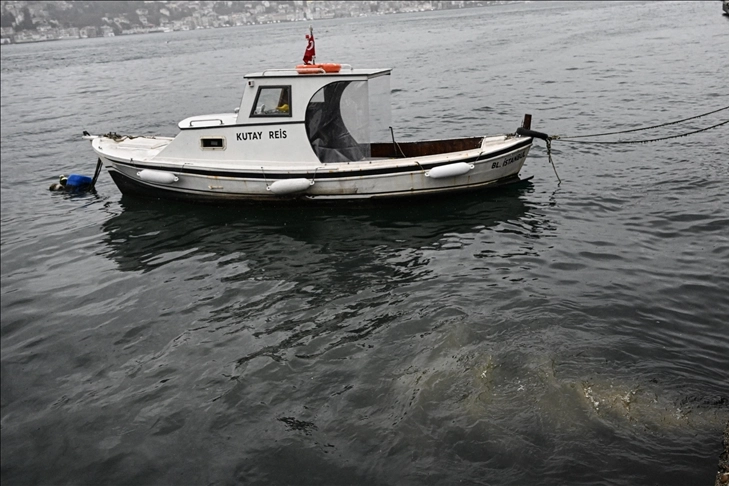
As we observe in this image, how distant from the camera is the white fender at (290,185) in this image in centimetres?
1361

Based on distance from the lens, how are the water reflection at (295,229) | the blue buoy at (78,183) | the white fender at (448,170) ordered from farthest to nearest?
the blue buoy at (78,183) → the white fender at (448,170) → the water reflection at (295,229)

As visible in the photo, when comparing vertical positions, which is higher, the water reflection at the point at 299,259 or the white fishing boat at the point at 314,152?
the white fishing boat at the point at 314,152

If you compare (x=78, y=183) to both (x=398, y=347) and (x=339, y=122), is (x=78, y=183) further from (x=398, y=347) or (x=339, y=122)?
(x=398, y=347)

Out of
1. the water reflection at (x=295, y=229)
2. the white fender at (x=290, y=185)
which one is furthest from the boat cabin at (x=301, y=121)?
the water reflection at (x=295, y=229)

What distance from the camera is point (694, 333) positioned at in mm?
8352

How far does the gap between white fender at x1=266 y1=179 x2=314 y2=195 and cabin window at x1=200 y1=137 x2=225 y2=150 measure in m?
1.80

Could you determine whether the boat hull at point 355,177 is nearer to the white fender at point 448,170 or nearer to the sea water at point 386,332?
the white fender at point 448,170

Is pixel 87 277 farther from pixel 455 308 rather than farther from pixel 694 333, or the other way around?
pixel 694 333

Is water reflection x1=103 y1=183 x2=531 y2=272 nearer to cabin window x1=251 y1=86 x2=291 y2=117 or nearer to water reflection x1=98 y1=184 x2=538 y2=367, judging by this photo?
water reflection x1=98 y1=184 x2=538 y2=367

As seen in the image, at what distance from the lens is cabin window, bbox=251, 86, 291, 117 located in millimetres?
13688

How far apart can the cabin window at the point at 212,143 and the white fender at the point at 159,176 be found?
1.12 meters

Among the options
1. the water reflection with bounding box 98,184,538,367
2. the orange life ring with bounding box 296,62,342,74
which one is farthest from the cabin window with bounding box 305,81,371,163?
the water reflection with bounding box 98,184,538,367

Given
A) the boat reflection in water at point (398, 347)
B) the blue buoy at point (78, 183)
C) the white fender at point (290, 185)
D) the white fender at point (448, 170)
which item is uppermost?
the white fender at point (448, 170)

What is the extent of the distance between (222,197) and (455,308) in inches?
296
